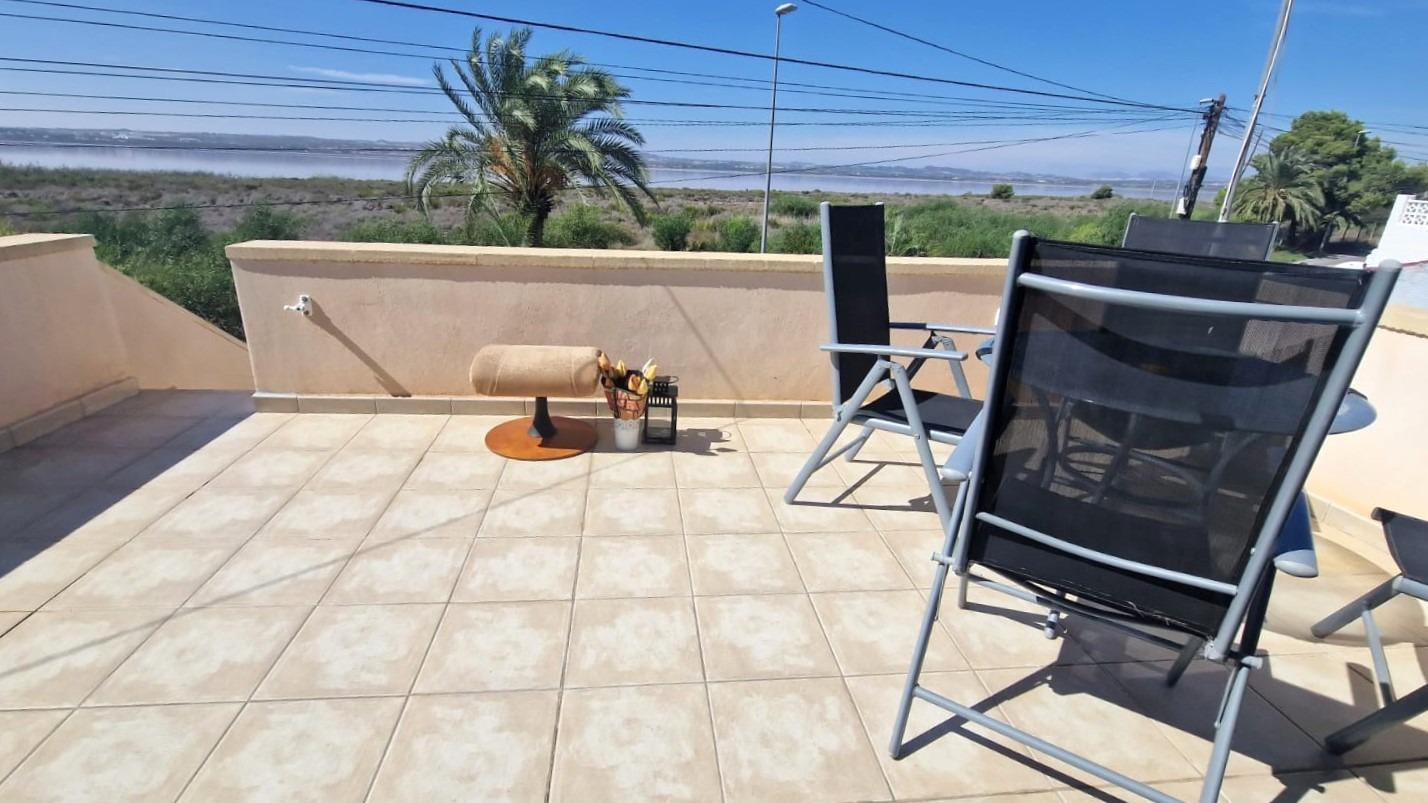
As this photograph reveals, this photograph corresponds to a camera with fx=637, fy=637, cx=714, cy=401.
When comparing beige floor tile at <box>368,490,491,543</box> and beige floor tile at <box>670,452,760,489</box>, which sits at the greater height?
beige floor tile at <box>670,452,760,489</box>

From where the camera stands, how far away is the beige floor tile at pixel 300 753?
1321 mm

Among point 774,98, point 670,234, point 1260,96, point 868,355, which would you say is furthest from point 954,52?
point 868,355

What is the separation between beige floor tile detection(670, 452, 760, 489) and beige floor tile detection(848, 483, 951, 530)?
488mm

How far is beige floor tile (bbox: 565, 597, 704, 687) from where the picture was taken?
1688 millimetres

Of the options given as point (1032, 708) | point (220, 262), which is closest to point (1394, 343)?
point (1032, 708)

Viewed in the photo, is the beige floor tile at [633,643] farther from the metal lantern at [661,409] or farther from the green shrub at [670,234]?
the green shrub at [670,234]

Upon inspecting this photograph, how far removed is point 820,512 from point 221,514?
2278 mm

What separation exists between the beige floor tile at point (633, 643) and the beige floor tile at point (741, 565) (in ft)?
0.52

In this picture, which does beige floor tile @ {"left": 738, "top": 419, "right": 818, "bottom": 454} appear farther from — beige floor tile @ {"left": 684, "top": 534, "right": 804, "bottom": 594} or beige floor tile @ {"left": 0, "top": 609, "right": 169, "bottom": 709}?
beige floor tile @ {"left": 0, "top": 609, "right": 169, "bottom": 709}

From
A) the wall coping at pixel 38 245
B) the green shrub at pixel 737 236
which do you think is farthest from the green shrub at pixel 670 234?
the wall coping at pixel 38 245

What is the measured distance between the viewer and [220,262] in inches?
537

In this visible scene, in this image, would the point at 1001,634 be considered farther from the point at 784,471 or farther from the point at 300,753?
the point at 300,753

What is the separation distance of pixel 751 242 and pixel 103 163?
30427 mm

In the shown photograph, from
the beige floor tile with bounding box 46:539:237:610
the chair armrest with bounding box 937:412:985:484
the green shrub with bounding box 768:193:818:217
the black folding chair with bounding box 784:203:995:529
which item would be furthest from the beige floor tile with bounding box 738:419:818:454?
the green shrub with bounding box 768:193:818:217
